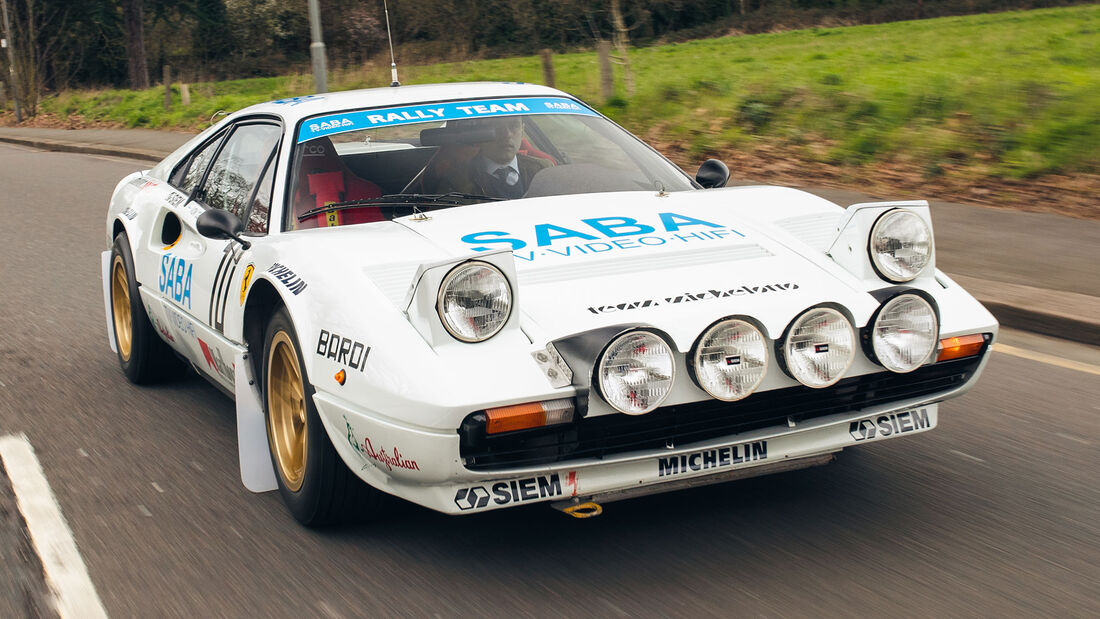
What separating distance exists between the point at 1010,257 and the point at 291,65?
4607 cm

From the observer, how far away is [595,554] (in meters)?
3.23

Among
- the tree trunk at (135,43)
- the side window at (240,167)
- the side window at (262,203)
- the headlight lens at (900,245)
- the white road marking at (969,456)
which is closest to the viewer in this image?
the headlight lens at (900,245)

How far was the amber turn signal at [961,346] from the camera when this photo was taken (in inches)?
133

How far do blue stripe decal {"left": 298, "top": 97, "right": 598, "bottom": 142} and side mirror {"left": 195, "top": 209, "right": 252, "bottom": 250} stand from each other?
417mm

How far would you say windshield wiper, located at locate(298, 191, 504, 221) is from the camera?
13.3 ft

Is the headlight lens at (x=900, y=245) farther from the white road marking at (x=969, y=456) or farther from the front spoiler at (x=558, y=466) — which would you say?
the white road marking at (x=969, y=456)

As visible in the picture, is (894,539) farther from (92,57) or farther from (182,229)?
(92,57)

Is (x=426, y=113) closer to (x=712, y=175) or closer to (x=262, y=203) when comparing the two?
(x=262, y=203)

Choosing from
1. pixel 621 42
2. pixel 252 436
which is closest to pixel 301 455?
pixel 252 436

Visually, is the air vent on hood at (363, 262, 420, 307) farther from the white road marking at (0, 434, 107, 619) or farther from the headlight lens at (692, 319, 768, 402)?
the white road marking at (0, 434, 107, 619)

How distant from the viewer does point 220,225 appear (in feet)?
13.1

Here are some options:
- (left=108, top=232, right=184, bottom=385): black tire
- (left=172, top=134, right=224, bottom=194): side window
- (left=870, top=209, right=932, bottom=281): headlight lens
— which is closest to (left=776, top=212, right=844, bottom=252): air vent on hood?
(left=870, top=209, right=932, bottom=281): headlight lens

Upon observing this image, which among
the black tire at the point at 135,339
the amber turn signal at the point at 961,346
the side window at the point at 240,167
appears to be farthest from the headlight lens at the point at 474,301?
the black tire at the point at 135,339

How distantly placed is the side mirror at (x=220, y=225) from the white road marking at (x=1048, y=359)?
144 inches
